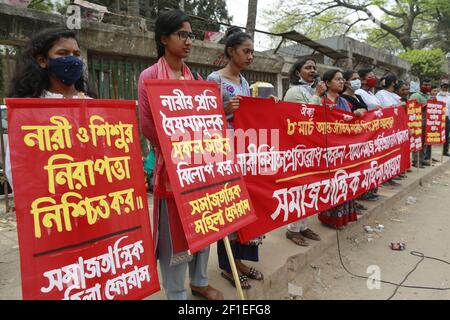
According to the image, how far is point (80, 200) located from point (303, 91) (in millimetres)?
2497

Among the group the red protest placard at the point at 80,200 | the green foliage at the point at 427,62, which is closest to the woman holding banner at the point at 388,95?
the red protest placard at the point at 80,200

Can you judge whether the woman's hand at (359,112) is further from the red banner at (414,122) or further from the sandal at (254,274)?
the red banner at (414,122)

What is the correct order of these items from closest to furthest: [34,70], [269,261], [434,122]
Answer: [34,70], [269,261], [434,122]

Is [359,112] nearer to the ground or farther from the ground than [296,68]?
nearer to the ground

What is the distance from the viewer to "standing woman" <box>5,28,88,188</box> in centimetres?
174

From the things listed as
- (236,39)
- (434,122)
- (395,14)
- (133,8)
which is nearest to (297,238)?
(236,39)

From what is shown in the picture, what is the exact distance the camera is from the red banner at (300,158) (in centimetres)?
272

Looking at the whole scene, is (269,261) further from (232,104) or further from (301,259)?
(232,104)

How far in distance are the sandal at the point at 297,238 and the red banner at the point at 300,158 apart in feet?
1.10

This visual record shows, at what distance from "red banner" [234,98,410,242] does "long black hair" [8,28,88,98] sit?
1.28m

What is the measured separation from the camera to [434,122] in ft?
23.8
